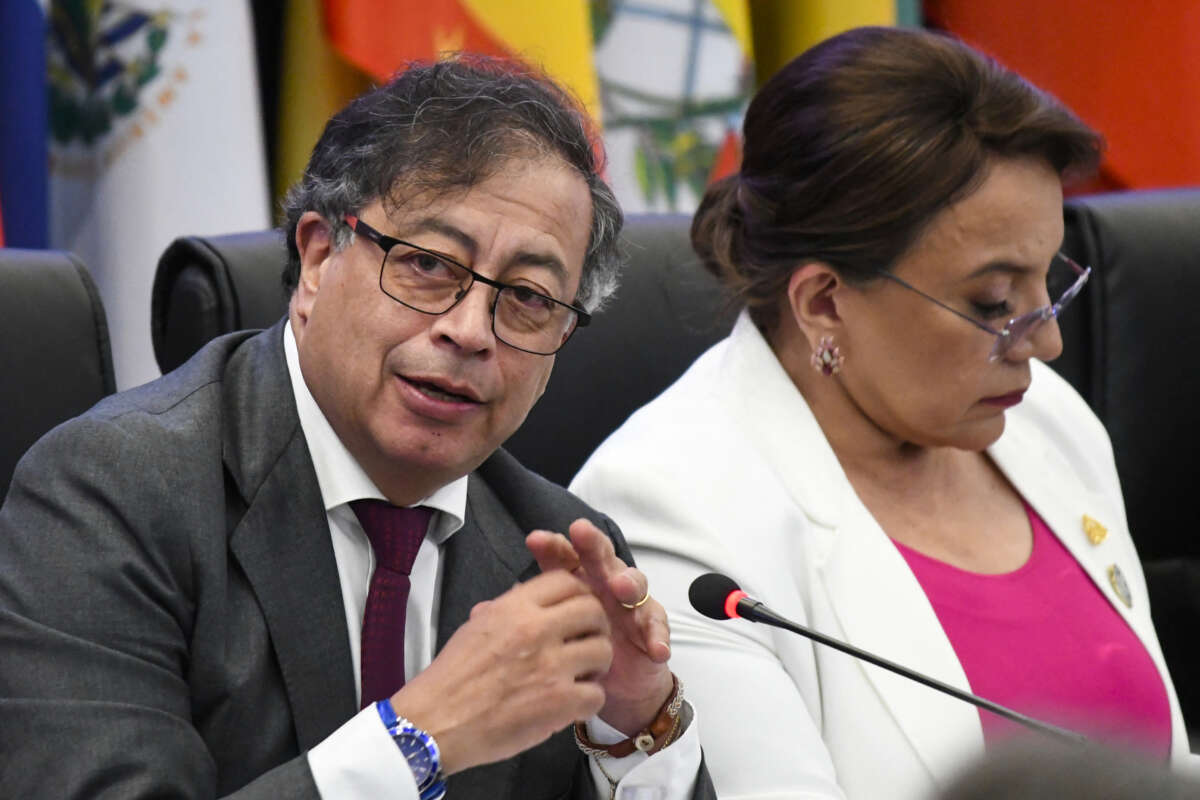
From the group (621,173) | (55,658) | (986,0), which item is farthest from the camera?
(986,0)

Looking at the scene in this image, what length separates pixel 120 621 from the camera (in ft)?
4.39

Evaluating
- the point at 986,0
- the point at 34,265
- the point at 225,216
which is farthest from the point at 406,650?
the point at 986,0

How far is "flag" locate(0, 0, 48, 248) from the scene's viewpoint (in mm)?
2357

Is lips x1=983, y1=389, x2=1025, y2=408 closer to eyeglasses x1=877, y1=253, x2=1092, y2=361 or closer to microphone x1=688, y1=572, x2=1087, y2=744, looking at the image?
eyeglasses x1=877, y1=253, x2=1092, y2=361

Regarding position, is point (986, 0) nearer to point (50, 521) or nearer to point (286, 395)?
point (286, 395)

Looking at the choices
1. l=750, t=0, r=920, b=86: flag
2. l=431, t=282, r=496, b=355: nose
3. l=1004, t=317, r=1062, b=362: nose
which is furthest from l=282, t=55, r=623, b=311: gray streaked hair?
l=750, t=0, r=920, b=86: flag

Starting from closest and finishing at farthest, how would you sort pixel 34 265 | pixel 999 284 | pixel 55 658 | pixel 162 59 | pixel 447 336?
pixel 55 658 → pixel 447 336 → pixel 34 265 → pixel 999 284 → pixel 162 59

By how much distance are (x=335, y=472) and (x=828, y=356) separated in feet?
2.53

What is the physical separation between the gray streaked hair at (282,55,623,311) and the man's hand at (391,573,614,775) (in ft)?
1.31

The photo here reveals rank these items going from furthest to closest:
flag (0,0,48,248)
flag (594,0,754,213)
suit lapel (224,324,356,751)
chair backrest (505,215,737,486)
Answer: flag (594,0,754,213) < flag (0,0,48,248) < chair backrest (505,215,737,486) < suit lapel (224,324,356,751)

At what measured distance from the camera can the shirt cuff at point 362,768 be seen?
130 centimetres

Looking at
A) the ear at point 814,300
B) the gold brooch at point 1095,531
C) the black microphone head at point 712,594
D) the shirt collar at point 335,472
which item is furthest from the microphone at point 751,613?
the gold brooch at point 1095,531

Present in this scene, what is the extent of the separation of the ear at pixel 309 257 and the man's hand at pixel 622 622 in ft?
1.13

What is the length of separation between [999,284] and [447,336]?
0.79 m
